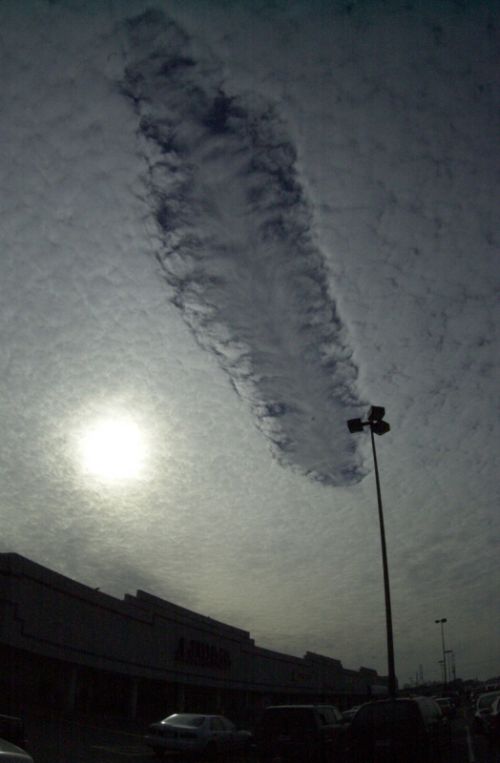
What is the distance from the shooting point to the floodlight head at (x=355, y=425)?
75.2ft

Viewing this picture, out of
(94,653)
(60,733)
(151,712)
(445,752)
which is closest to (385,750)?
(445,752)

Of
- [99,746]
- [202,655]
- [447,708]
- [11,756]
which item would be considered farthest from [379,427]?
[202,655]

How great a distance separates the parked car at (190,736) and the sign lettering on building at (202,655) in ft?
68.2

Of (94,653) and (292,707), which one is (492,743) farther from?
(94,653)

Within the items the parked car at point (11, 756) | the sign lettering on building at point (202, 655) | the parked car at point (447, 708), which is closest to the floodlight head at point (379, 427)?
the parked car at point (447, 708)

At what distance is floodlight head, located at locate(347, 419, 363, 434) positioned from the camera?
2291cm

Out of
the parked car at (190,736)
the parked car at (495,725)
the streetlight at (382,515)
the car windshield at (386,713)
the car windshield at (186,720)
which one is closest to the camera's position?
the car windshield at (386,713)

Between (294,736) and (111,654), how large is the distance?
20.3 m

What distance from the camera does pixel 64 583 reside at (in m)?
25.6

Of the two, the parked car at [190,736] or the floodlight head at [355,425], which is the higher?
the floodlight head at [355,425]

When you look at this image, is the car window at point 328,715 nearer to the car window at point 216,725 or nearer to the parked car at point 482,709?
the car window at point 216,725

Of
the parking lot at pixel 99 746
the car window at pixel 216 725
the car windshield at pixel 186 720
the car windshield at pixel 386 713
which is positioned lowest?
the parking lot at pixel 99 746

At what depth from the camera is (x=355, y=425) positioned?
904 inches

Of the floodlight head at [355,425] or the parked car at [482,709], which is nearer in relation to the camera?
the parked car at [482,709]
